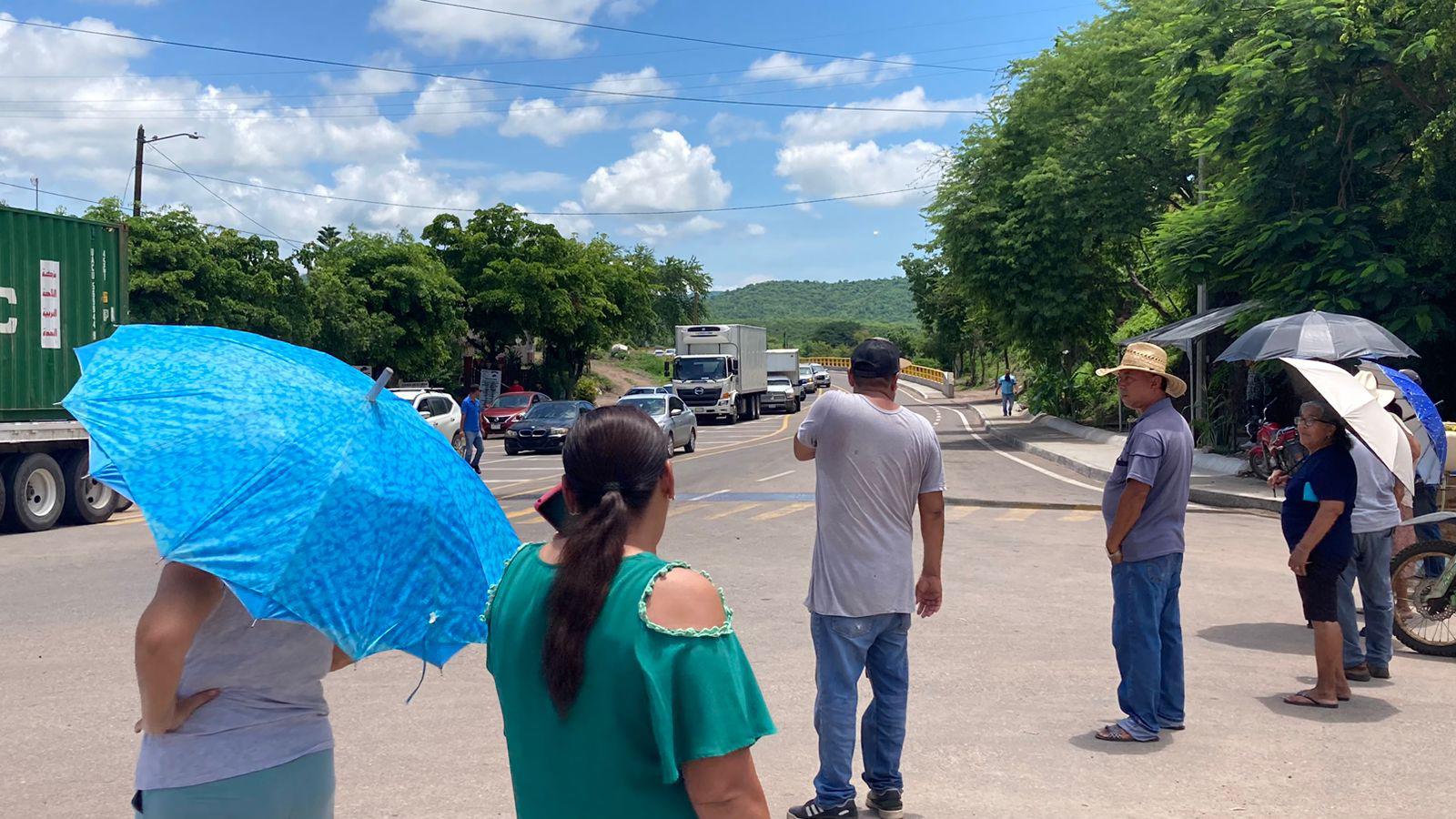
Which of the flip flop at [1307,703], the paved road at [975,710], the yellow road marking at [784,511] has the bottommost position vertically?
the yellow road marking at [784,511]

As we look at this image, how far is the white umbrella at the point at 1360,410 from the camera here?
625cm

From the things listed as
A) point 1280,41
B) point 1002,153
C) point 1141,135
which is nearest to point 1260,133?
point 1280,41

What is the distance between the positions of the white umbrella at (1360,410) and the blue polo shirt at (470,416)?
17.3 meters

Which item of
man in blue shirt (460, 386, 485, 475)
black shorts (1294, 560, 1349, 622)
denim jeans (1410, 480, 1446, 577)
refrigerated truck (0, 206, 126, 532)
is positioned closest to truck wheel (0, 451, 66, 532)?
refrigerated truck (0, 206, 126, 532)

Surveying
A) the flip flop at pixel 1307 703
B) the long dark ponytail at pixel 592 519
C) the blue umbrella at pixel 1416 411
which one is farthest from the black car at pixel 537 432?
the long dark ponytail at pixel 592 519

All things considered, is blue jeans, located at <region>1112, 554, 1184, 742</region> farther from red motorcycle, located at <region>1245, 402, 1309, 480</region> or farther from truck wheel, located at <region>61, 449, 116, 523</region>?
truck wheel, located at <region>61, 449, 116, 523</region>

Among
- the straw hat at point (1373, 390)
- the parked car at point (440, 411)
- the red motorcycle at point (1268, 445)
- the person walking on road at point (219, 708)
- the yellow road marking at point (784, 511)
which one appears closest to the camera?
the person walking on road at point (219, 708)

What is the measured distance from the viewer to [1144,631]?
5715 millimetres

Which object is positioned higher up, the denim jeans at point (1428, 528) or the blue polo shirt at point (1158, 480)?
the blue polo shirt at point (1158, 480)

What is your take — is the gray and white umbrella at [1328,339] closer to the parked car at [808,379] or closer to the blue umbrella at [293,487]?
the blue umbrella at [293,487]

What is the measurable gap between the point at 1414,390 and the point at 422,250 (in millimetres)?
35911

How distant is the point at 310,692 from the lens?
2789 millimetres

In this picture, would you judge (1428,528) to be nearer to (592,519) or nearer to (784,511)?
(592,519)

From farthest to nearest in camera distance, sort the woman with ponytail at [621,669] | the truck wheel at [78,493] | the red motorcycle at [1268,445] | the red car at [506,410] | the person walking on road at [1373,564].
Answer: the red car at [506,410]
the red motorcycle at [1268,445]
the truck wheel at [78,493]
the person walking on road at [1373,564]
the woman with ponytail at [621,669]
